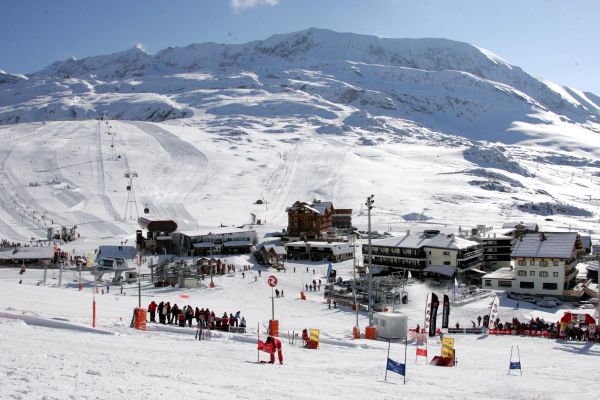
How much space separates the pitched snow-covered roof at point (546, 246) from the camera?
145 ft

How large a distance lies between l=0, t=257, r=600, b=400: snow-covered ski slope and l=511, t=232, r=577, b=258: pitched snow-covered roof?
64.5 feet

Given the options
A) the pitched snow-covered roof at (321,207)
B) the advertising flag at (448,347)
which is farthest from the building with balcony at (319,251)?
the advertising flag at (448,347)

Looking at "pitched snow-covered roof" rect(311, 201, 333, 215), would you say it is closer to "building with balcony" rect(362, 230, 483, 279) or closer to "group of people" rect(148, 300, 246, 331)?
"building with balcony" rect(362, 230, 483, 279)

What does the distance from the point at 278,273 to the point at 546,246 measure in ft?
76.3

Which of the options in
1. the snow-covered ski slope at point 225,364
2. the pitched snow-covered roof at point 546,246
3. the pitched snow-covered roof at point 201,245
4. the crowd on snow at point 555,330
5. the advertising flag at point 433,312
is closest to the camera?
the snow-covered ski slope at point 225,364

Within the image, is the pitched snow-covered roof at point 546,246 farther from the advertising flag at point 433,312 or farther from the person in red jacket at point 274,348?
the person in red jacket at point 274,348

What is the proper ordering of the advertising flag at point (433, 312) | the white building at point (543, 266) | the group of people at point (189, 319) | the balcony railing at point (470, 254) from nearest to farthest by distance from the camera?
the group of people at point (189, 319) < the advertising flag at point (433, 312) < the white building at point (543, 266) < the balcony railing at point (470, 254)

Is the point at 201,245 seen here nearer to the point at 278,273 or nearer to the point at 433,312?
the point at 278,273

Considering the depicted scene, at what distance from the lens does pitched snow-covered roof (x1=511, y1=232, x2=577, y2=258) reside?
44094 mm

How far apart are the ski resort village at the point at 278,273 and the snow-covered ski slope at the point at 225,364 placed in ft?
0.31

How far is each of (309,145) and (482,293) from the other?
381 feet

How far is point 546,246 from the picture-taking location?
45.4 m

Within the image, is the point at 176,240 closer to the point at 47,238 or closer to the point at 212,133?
the point at 47,238

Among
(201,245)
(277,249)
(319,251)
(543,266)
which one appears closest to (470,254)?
(543,266)
